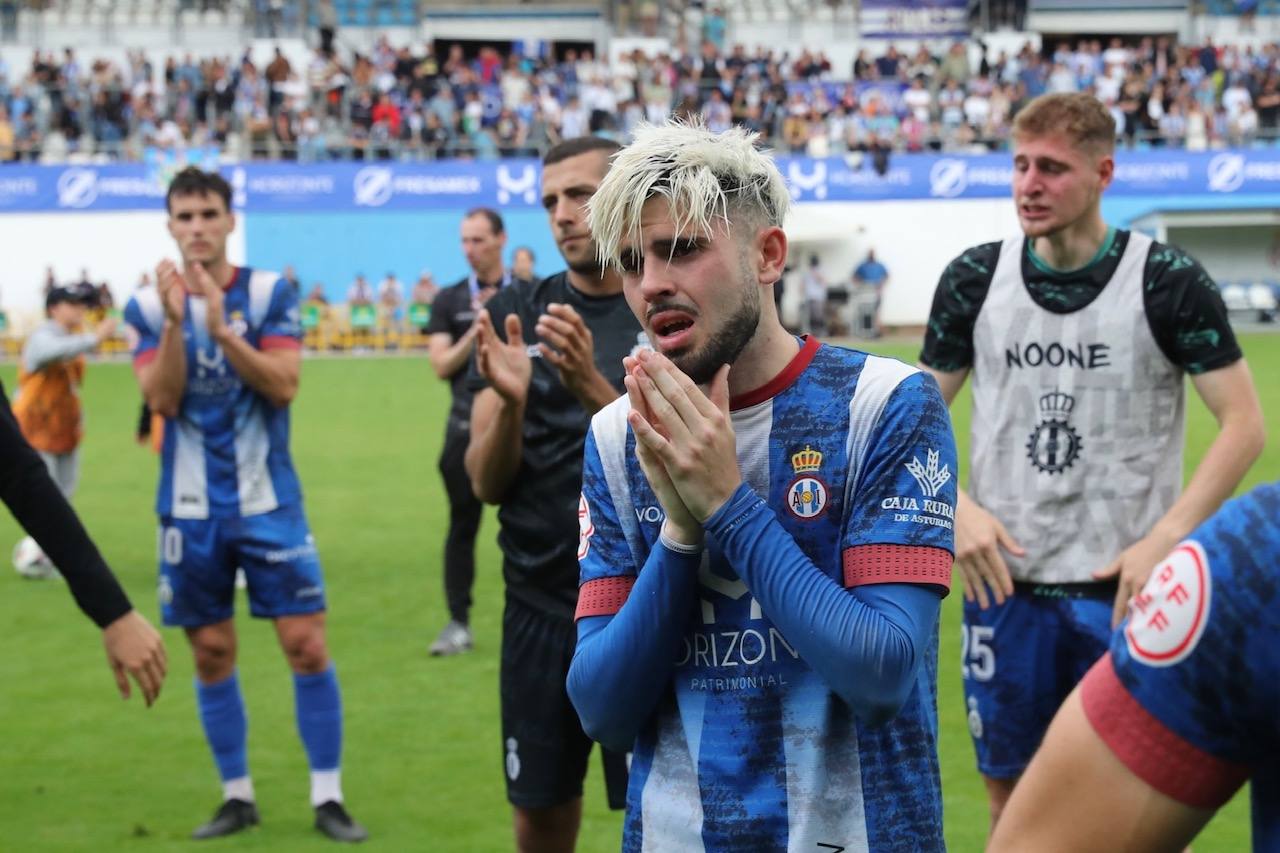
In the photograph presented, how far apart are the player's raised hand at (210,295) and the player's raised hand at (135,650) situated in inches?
78.8

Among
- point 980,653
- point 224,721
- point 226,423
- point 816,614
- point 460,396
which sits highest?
point 816,614

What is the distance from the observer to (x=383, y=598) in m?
10.2

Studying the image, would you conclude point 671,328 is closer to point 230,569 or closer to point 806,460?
point 806,460

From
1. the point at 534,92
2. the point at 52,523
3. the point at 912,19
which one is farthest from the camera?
the point at 912,19

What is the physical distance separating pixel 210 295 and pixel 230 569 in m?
1.03

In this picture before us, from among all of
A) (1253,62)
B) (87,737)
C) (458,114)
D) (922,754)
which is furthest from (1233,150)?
(922,754)

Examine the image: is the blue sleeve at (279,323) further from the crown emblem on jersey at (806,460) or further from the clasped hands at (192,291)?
the crown emblem on jersey at (806,460)

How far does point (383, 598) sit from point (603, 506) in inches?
307

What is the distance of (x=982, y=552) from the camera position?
14.3ft

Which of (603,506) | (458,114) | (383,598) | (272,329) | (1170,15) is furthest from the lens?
(1170,15)

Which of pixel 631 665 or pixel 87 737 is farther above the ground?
pixel 631 665

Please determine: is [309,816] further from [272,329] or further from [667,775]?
[667,775]

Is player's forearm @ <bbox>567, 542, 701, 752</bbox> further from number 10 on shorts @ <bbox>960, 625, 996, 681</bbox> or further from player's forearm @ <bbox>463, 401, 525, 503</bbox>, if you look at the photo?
number 10 on shorts @ <bbox>960, 625, 996, 681</bbox>

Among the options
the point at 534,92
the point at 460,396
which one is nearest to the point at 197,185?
the point at 460,396
